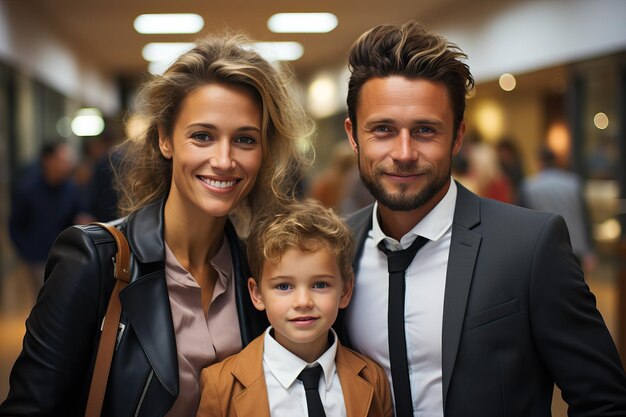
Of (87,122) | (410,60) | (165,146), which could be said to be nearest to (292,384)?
(165,146)

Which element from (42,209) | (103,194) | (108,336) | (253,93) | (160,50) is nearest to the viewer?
(108,336)

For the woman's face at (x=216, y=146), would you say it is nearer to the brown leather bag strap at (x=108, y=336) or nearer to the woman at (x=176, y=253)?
the woman at (x=176, y=253)

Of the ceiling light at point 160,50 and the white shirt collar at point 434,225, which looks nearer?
the white shirt collar at point 434,225

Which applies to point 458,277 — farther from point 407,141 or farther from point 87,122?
point 87,122

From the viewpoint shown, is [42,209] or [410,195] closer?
[410,195]

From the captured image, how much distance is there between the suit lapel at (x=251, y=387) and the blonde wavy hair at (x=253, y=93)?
59 centimetres

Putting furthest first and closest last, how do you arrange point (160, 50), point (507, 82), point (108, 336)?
point (160, 50)
point (507, 82)
point (108, 336)

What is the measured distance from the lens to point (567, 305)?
2.07 m

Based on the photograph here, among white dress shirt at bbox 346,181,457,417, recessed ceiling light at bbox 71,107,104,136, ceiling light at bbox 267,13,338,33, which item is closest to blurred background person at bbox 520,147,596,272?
white dress shirt at bbox 346,181,457,417

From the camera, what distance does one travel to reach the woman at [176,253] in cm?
209

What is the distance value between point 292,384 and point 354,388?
7.4 inches

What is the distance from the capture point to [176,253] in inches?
96.8


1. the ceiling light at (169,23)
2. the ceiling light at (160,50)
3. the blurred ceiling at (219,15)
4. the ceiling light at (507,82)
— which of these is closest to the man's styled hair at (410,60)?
the blurred ceiling at (219,15)

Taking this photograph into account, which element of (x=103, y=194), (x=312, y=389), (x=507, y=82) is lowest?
(x=312, y=389)
